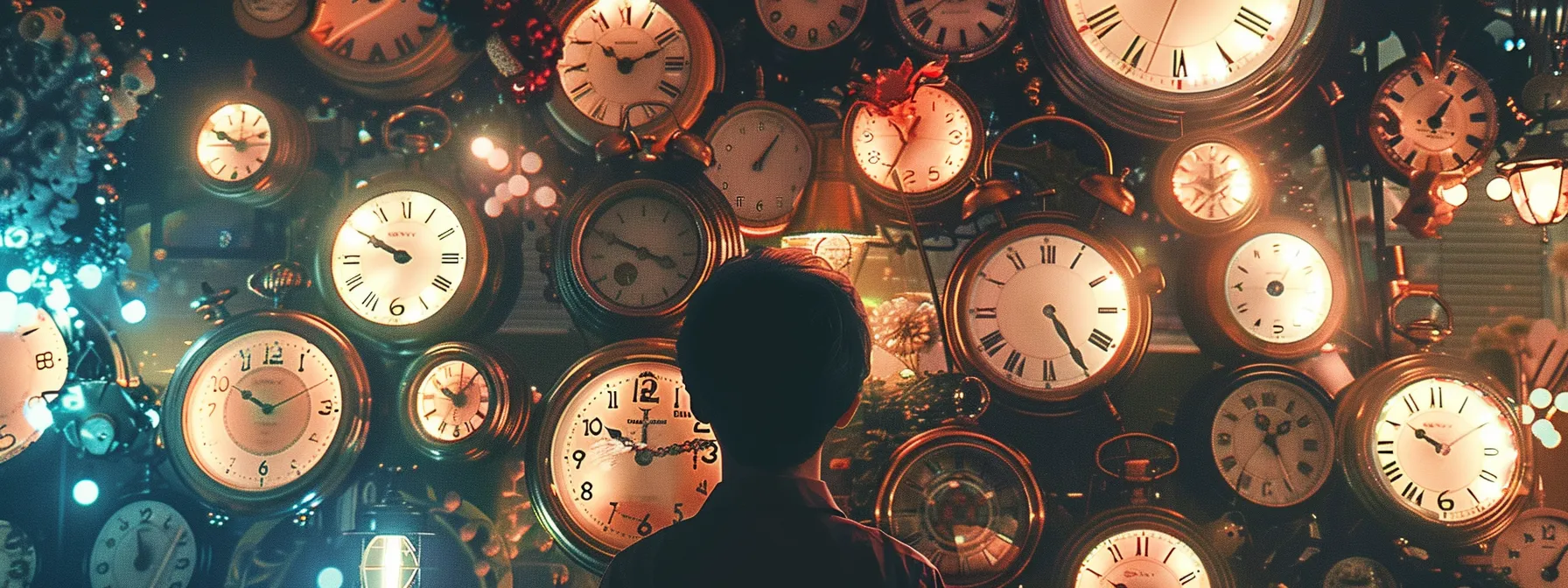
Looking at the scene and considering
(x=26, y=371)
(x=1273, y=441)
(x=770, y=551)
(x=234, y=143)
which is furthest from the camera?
(x=26, y=371)

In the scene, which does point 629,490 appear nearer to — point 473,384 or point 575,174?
point 473,384

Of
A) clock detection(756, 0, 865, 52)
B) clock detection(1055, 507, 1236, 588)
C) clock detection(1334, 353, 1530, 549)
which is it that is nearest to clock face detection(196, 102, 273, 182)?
clock detection(756, 0, 865, 52)

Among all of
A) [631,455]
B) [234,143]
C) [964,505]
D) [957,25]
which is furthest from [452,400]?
[957,25]

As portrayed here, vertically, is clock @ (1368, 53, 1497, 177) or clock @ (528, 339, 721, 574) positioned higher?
clock @ (1368, 53, 1497, 177)

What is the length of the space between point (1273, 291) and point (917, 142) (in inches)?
44.1

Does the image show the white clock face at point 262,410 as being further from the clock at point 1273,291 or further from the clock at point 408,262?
the clock at point 1273,291

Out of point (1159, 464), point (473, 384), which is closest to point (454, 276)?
point (473, 384)

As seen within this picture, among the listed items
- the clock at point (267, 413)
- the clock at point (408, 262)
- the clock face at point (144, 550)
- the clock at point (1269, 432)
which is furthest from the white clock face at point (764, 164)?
the clock face at point (144, 550)

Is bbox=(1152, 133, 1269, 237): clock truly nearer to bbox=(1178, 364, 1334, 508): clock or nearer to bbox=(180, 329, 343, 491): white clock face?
bbox=(1178, 364, 1334, 508): clock

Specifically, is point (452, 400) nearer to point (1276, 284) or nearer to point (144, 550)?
point (144, 550)

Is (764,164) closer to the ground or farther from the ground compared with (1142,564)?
farther from the ground

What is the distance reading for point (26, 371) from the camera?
328cm

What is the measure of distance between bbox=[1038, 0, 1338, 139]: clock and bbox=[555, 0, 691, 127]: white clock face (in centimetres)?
109

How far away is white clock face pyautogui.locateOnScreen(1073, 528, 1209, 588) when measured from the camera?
2814mm
